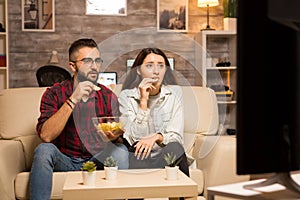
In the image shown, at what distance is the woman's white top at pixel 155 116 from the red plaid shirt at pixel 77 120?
0.12m

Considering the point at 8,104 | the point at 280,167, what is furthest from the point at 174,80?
the point at 280,167

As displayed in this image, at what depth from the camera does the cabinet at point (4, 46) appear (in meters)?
5.92

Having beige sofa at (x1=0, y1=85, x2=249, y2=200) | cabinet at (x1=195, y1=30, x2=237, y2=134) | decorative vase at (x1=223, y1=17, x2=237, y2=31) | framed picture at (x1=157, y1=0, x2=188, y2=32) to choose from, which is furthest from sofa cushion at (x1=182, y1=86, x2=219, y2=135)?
framed picture at (x1=157, y1=0, x2=188, y2=32)

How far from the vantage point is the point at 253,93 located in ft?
3.75

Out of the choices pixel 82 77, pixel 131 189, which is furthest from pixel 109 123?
pixel 131 189

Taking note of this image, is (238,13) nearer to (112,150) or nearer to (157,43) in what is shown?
(112,150)

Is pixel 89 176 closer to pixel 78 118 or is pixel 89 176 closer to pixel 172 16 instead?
pixel 78 118

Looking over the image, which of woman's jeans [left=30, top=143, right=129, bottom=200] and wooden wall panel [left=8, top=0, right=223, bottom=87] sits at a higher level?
wooden wall panel [left=8, top=0, right=223, bottom=87]

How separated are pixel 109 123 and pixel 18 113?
710 mm

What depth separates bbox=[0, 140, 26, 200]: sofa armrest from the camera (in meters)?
3.14

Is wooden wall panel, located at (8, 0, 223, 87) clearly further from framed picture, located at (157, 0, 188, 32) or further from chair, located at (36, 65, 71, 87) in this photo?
chair, located at (36, 65, 71, 87)

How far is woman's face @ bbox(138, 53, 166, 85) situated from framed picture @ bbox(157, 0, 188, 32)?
2.90 metres

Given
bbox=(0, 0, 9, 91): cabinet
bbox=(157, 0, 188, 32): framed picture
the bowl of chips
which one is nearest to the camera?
the bowl of chips

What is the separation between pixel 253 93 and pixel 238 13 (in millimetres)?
168
